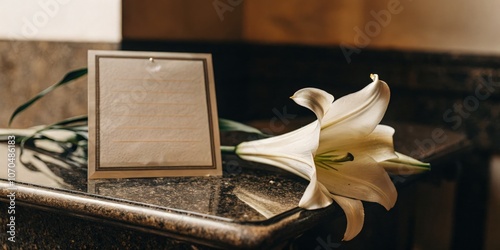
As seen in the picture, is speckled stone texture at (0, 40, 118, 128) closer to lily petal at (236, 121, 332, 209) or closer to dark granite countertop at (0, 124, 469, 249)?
dark granite countertop at (0, 124, 469, 249)

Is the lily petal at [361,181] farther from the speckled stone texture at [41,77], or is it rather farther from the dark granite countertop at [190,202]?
the speckled stone texture at [41,77]

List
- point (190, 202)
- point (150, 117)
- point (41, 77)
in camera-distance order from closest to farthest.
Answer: point (190, 202)
point (150, 117)
point (41, 77)

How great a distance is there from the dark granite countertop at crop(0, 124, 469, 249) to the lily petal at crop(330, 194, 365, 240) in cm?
3

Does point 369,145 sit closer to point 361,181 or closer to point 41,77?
point 361,181

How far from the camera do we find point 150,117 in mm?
1164

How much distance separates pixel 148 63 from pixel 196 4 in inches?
40.0

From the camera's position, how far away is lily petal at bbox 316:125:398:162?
103 cm

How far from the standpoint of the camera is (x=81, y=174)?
45.2 inches

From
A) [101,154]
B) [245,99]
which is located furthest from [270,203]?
[245,99]

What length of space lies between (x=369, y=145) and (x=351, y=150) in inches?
1.3

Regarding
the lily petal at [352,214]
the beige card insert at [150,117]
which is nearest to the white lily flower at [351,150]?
the lily petal at [352,214]

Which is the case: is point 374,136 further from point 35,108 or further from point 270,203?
point 35,108

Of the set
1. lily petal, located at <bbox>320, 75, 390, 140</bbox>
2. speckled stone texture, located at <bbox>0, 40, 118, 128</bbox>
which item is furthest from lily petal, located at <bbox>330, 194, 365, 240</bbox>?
speckled stone texture, located at <bbox>0, 40, 118, 128</bbox>

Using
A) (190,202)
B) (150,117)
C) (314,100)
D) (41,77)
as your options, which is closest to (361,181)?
(314,100)
